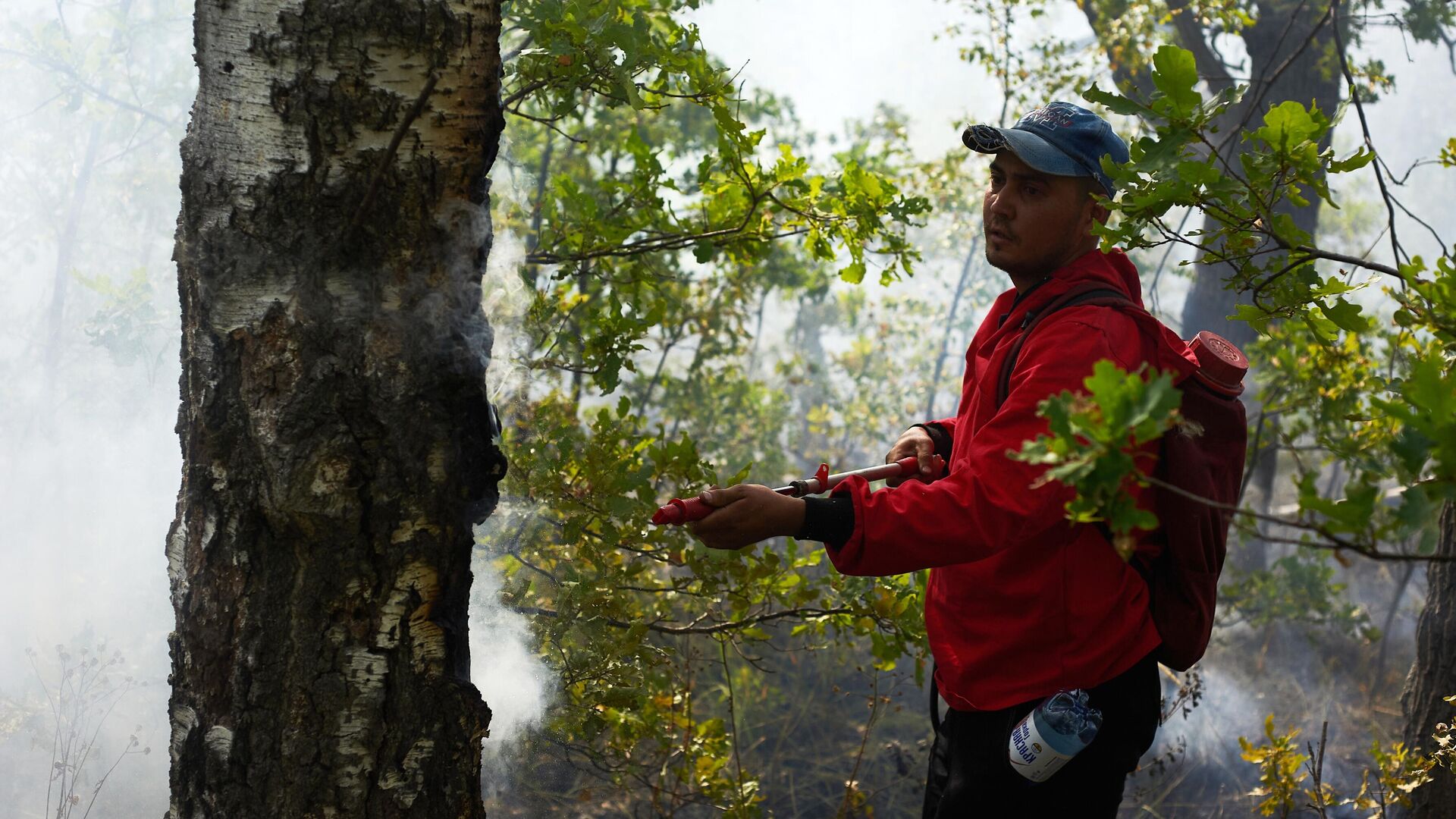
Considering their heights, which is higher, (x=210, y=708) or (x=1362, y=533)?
(x=210, y=708)

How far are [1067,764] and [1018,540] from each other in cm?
51

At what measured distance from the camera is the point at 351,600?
172 centimetres

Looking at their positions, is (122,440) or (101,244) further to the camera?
(101,244)

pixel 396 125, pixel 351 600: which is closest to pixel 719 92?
pixel 396 125

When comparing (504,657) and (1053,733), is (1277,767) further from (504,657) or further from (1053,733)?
(504,657)

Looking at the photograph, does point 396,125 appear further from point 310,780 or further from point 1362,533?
point 1362,533

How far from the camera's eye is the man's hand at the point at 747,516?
1654 mm

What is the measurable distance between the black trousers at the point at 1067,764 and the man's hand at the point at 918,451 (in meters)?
0.56

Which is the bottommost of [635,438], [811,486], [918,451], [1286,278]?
[811,486]

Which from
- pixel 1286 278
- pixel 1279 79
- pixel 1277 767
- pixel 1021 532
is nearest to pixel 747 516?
pixel 1021 532

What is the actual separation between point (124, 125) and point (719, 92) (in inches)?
155

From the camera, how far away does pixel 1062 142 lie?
193cm

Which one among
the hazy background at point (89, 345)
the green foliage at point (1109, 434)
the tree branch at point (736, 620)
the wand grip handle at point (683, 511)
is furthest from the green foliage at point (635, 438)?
the hazy background at point (89, 345)

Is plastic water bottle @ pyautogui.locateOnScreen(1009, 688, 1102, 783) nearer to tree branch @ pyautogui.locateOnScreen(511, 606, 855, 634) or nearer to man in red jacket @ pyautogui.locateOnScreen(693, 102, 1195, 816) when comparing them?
man in red jacket @ pyautogui.locateOnScreen(693, 102, 1195, 816)
